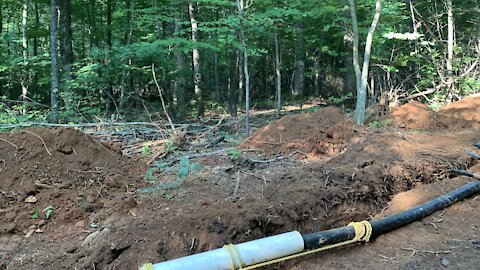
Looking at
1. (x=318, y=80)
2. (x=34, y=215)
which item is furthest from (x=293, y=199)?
(x=318, y=80)

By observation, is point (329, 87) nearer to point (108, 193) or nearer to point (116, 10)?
point (116, 10)

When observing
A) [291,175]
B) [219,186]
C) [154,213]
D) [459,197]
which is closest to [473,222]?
[459,197]

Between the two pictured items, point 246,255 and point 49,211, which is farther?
point 49,211

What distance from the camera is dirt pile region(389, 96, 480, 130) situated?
9.30m

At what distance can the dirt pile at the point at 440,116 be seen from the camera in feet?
30.5

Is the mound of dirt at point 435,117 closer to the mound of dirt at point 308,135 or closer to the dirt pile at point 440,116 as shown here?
the dirt pile at point 440,116

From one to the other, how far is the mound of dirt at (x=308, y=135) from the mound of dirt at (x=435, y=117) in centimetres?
292

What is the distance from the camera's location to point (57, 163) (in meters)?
4.96

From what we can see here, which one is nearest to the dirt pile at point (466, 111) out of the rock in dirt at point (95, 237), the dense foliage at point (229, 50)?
the dense foliage at point (229, 50)

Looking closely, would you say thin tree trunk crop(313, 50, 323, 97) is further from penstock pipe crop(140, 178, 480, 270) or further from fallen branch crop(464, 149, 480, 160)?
penstock pipe crop(140, 178, 480, 270)

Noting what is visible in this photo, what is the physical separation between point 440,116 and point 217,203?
307 inches

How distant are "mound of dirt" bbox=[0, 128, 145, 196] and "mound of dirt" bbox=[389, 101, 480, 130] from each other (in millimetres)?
7290

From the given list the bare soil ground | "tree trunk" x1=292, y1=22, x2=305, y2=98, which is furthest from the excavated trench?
"tree trunk" x1=292, y1=22, x2=305, y2=98

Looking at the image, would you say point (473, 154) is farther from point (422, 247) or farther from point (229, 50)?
point (229, 50)
